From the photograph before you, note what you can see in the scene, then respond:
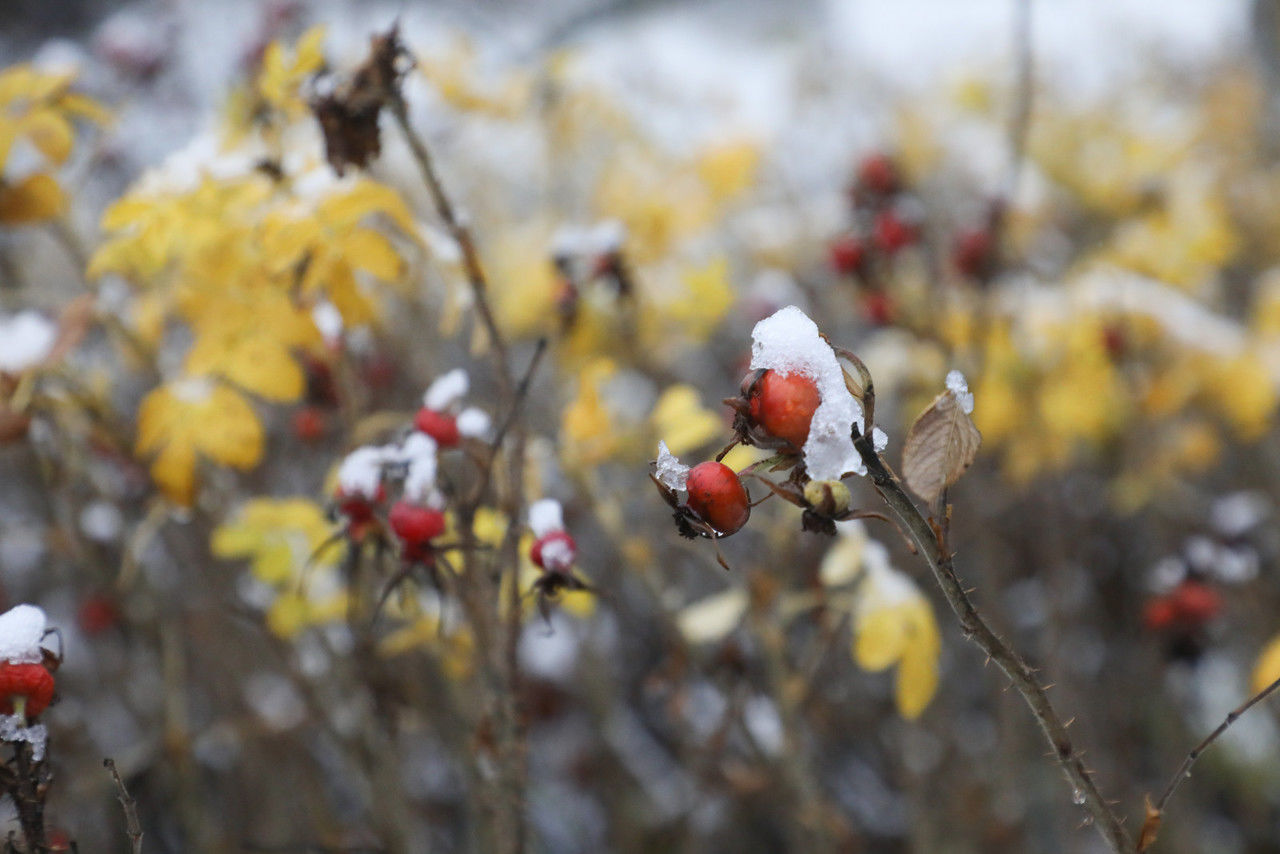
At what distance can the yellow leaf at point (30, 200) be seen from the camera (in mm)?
1129

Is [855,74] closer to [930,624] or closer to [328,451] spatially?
[328,451]

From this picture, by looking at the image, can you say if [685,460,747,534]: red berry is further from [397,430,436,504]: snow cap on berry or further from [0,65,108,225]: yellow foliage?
[0,65,108,225]: yellow foliage

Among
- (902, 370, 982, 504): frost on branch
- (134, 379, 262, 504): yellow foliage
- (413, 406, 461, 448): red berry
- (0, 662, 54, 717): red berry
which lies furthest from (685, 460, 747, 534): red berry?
(134, 379, 262, 504): yellow foliage

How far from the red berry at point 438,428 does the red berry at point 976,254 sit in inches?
44.1

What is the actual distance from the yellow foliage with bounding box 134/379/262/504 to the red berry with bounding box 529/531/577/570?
421 mm

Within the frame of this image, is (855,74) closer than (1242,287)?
No

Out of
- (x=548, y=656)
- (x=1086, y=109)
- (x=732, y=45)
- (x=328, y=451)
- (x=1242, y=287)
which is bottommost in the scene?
(x=548, y=656)

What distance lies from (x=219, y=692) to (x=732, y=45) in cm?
593

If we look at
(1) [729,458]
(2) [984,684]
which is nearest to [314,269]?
(1) [729,458]

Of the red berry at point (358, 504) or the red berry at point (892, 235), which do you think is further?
the red berry at point (892, 235)

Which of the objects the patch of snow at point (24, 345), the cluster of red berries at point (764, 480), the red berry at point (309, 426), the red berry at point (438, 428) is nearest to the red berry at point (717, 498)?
the cluster of red berries at point (764, 480)

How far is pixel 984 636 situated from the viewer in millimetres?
566

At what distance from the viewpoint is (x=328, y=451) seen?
6.98 feet

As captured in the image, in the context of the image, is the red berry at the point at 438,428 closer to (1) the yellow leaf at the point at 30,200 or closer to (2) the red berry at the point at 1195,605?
(1) the yellow leaf at the point at 30,200
